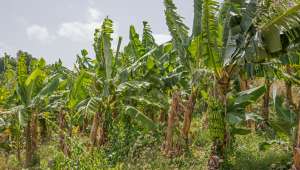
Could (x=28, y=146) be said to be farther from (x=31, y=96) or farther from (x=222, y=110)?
(x=222, y=110)

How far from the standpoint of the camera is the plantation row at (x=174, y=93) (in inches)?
286

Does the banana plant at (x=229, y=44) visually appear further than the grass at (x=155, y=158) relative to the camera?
No

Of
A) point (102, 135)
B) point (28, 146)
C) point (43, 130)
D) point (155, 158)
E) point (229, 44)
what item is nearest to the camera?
point (229, 44)

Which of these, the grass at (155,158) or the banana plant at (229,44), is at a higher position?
the banana plant at (229,44)

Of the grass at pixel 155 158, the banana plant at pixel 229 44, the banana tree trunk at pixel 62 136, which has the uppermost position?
the banana plant at pixel 229 44

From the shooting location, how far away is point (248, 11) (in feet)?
25.1

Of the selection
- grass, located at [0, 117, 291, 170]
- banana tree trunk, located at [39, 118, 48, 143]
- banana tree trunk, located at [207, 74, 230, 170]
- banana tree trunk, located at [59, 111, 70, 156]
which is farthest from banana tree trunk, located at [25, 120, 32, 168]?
banana tree trunk, located at [207, 74, 230, 170]

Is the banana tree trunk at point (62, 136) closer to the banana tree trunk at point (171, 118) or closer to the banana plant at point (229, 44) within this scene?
the banana tree trunk at point (171, 118)

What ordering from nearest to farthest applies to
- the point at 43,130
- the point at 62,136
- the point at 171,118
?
the point at 171,118 → the point at 62,136 → the point at 43,130

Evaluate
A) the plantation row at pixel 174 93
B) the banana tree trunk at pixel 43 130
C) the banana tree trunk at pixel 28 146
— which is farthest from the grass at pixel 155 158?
the banana tree trunk at pixel 43 130

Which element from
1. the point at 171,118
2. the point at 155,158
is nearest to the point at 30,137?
the point at 155,158

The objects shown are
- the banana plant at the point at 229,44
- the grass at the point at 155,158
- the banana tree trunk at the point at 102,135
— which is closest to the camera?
the banana plant at the point at 229,44

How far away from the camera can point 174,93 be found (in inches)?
349

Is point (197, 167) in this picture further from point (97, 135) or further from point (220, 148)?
point (97, 135)
